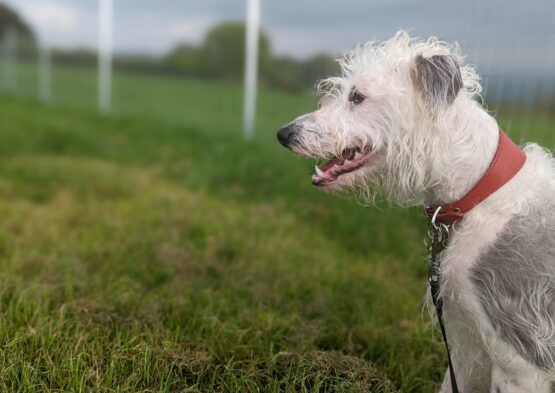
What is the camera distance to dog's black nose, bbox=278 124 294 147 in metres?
2.40

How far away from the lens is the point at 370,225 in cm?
501

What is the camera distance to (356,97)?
2424 millimetres

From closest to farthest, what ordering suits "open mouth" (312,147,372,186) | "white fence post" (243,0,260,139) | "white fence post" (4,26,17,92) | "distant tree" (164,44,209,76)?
"open mouth" (312,147,372,186)
"white fence post" (243,0,260,139)
"distant tree" (164,44,209,76)
"white fence post" (4,26,17,92)

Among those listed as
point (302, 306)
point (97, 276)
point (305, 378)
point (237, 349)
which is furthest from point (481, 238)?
point (97, 276)

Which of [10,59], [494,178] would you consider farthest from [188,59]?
[494,178]

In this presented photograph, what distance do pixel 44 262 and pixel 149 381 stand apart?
5.88 feet

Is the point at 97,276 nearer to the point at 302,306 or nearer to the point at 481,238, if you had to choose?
the point at 302,306

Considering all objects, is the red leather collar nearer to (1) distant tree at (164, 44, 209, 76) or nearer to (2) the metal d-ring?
(2) the metal d-ring

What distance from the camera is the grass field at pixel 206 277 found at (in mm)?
2727

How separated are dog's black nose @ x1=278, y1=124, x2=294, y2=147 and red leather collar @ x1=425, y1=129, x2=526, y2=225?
26.3 inches

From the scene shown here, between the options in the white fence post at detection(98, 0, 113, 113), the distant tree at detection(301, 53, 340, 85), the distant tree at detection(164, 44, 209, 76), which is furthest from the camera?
the white fence post at detection(98, 0, 113, 113)

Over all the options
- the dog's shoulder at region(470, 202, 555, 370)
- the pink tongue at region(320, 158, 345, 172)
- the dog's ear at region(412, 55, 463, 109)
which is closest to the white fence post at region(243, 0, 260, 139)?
the pink tongue at region(320, 158, 345, 172)

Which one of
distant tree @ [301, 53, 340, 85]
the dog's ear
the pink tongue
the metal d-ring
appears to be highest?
distant tree @ [301, 53, 340, 85]

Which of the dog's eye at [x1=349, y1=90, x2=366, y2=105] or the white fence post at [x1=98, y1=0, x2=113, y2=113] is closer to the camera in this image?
the dog's eye at [x1=349, y1=90, x2=366, y2=105]
